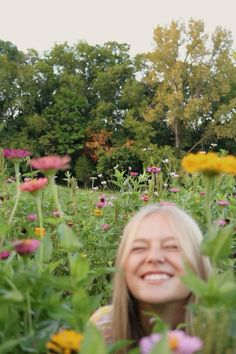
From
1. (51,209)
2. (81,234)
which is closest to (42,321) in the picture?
(81,234)

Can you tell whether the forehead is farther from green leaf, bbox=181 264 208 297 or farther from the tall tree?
the tall tree

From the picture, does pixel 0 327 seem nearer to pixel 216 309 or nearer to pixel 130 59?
pixel 216 309

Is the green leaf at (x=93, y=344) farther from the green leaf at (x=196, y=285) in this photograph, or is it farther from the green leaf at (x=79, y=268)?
the green leaf at (x=79, y=268)

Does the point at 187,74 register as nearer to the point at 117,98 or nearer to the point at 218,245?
the point at 117,98

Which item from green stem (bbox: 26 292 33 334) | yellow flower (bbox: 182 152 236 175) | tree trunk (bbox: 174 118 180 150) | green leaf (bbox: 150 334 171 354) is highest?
tree trunk (bbox: 174 118 180 150)

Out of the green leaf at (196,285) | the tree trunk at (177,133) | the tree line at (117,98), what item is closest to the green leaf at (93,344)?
the green leaf at (196,285)

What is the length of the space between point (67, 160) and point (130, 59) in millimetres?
23287

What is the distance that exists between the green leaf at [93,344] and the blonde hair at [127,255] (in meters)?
0.54

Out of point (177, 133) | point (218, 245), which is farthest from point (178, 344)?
point (177, 133)

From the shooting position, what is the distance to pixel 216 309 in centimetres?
62

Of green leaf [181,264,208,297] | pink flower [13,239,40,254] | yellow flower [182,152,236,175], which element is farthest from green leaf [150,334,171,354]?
yellow flower [182,152,236,175]

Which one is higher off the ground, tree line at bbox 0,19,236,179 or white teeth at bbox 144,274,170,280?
tree line at bbox 0,19,236,179

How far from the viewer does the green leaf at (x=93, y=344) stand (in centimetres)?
50

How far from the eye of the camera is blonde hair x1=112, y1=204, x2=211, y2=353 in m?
1.06
